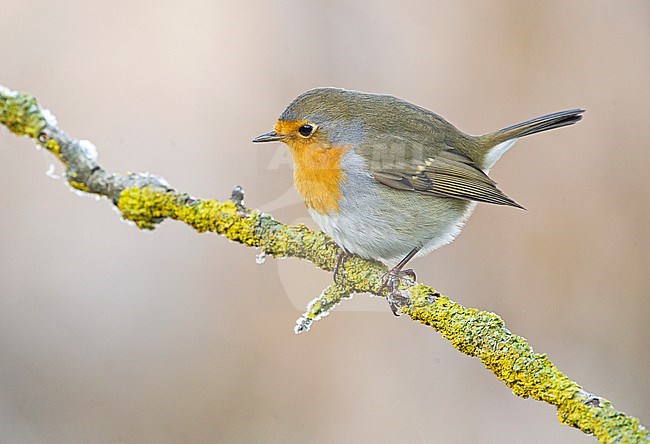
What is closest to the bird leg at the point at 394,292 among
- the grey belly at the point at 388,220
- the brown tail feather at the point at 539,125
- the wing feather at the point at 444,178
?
the grey belly at the point at 388,220

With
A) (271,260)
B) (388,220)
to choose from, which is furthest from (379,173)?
(271,260)

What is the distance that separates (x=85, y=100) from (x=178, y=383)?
214cm

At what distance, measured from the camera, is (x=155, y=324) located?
16.7 feet

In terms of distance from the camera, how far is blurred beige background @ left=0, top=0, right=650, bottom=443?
5004 mm

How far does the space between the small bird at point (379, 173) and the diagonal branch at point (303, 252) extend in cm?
44

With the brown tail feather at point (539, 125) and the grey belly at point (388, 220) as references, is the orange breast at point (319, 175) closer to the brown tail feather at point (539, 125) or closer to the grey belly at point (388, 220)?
the grey belly at point (388, 220)

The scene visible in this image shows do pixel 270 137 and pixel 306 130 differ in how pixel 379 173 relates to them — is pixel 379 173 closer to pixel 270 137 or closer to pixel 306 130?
pixel 306 130

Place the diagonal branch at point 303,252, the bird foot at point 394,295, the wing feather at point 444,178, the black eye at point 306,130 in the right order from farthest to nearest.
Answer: the wing feather at point 444,178
the black eye at point 306,130
the bird foot at point 394,295
the diagonal branch at point 303,252

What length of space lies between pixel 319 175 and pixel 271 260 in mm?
1999

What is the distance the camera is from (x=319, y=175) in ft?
10.2

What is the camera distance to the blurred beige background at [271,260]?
5.00 metres

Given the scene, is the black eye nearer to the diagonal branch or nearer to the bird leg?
the diagonal branch

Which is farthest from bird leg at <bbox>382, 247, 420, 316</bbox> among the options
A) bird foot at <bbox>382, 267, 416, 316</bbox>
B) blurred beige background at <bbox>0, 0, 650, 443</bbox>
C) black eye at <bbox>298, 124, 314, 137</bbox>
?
blurred beige background at <bbox>0, 0, 650, 443</bbox>

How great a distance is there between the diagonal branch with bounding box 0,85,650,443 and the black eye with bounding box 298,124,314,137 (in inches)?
23.6
